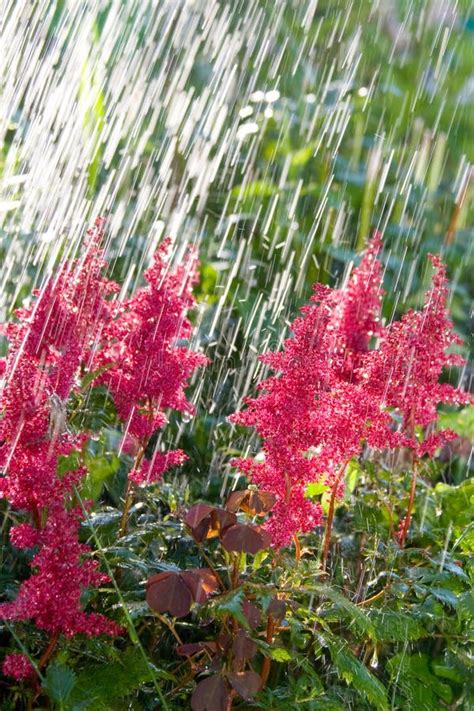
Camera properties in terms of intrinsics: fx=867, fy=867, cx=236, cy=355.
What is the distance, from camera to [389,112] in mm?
4602

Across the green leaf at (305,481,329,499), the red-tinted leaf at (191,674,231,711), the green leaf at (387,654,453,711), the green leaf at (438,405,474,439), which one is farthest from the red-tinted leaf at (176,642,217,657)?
the green leaf at (438,405,474,439)

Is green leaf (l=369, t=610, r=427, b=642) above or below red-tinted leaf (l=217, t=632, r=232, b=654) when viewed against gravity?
above

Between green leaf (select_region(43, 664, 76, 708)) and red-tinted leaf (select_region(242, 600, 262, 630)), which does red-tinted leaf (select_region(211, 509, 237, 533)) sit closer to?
red-tinted leaf (select_region(242, 600, 262, 630))

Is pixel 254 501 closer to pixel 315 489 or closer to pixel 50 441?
pixel 50 441

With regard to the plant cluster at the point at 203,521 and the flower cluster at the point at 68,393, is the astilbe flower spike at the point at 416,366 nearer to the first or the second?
the plant cluster at the point at 203,521

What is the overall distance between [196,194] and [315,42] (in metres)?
1.39

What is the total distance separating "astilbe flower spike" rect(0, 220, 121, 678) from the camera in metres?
1.54

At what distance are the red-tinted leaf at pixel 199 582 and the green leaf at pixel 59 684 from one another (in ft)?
0.85

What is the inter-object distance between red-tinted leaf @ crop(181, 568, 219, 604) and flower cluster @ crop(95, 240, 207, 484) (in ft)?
1.21

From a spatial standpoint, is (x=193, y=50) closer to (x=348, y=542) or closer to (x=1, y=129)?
(x=1, y=129)

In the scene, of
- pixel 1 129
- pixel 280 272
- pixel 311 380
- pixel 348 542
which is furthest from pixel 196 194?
pixel 311 380

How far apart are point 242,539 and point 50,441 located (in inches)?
16.4

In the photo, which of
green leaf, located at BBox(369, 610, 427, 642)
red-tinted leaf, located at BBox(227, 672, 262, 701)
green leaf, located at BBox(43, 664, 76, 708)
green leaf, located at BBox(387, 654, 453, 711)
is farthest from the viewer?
green leaf, located at BBox(387, 654, 453, 711)

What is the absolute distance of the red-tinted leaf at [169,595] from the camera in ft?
5.16
